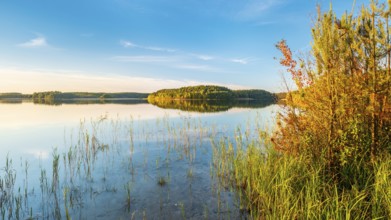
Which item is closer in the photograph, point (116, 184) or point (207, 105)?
point (116, 184)

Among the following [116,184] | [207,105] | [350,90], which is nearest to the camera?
[350,90]

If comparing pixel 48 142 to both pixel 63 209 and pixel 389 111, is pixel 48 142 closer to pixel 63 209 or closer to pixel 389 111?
pixel 63 209

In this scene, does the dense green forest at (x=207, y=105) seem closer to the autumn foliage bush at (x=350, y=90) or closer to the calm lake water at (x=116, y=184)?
the calm lake water at (x=116, y=184)

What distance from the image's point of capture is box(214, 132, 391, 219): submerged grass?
17.0 ft

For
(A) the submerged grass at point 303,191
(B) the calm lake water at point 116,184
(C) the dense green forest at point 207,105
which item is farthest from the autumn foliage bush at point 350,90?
(C) the dense green forest at point 207,105

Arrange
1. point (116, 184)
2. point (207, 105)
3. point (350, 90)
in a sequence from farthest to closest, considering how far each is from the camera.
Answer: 1. point (207, 105)
2. point (116, 184)
3. point (350, 90)

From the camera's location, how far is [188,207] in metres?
7.28

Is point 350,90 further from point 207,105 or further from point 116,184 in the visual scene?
point 207,105

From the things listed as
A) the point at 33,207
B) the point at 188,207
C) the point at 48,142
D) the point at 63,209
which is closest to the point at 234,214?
the point at 188,207

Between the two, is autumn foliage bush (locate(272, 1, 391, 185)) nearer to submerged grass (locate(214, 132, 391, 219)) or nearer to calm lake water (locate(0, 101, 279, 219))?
submerged grass (locate(214, 132, 391, 219))

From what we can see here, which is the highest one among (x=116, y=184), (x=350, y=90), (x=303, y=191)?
(x=350, y=90)

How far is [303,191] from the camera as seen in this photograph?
678 cm

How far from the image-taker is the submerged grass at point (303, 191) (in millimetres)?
5184

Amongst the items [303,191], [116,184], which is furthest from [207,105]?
[303,191]
